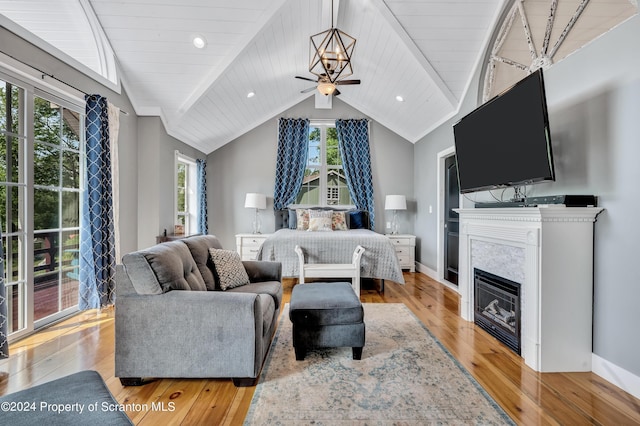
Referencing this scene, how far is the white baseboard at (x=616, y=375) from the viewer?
1800 mm

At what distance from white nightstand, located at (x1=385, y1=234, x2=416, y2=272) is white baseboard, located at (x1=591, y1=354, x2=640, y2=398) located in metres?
3.27

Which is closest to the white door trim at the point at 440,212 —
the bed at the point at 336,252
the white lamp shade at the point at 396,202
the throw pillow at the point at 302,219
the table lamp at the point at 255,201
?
the white lamp shade at the point at 396,202

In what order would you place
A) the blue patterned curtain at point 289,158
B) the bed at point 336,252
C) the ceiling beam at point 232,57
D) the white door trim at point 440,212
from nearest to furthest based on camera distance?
the ceiling beam at point 232,57 < the bed at point 336,252 < the white door trim at point 440,212 < the blue patterned curtain at point 289,158

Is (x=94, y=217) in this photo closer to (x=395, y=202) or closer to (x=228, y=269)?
(x=228, y=269)

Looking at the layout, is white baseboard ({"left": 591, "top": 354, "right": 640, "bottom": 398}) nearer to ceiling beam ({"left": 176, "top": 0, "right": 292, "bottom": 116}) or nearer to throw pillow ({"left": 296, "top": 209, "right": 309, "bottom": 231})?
throw pillow ({"left": 296, "top": 209, "right": 309, "bottom": 231})

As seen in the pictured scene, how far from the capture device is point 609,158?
1.98m

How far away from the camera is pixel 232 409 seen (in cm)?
165

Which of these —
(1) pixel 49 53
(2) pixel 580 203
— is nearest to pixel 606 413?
(2) pixel 580 203

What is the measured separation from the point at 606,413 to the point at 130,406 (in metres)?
2.59

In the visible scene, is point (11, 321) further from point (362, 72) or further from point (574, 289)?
point (362, 72)

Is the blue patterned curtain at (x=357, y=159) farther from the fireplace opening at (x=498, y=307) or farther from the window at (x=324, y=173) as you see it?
the fireplace opening at (x=498, y=307)

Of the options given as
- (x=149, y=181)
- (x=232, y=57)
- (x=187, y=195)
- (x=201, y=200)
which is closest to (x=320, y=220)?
(x=201, y=200)

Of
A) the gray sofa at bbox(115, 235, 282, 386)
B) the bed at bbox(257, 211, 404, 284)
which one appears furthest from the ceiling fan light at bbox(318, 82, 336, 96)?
the gray sofa at bbox(115, 235, 282, 386)

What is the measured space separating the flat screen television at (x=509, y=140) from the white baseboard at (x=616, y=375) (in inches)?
49.2
